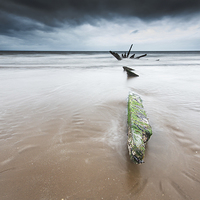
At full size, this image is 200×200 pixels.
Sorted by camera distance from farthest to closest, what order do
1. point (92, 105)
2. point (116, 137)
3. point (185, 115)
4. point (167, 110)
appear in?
1. point (92, 105)
2. point (167, 110)
3. point (185, 115)
4. point (116, 137)

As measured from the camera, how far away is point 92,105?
4953mm

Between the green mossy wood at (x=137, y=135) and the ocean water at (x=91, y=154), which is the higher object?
the green mossy wood at (x=137, y=135)

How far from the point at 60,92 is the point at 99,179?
5.00 metres

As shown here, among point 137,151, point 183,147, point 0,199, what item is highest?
point 137,151

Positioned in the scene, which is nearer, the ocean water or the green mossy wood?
the ocean water

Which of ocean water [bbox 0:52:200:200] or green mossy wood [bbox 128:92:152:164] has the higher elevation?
green mossy wood [bbox 128:92:152:164]

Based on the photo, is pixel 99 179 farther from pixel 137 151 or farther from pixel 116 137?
pixel 116 137

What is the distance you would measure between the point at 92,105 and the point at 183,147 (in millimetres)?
3191

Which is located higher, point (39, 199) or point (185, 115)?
point (185, 115)

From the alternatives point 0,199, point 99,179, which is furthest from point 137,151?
point 0,199

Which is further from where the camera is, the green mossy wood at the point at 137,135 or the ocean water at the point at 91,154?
the green mossy wood at the point at 137,135

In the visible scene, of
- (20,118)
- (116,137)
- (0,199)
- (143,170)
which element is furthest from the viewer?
(20,118)

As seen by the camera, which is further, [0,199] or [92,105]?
[92,105]

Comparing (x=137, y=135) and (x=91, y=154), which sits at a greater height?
(x=137, y=135)
